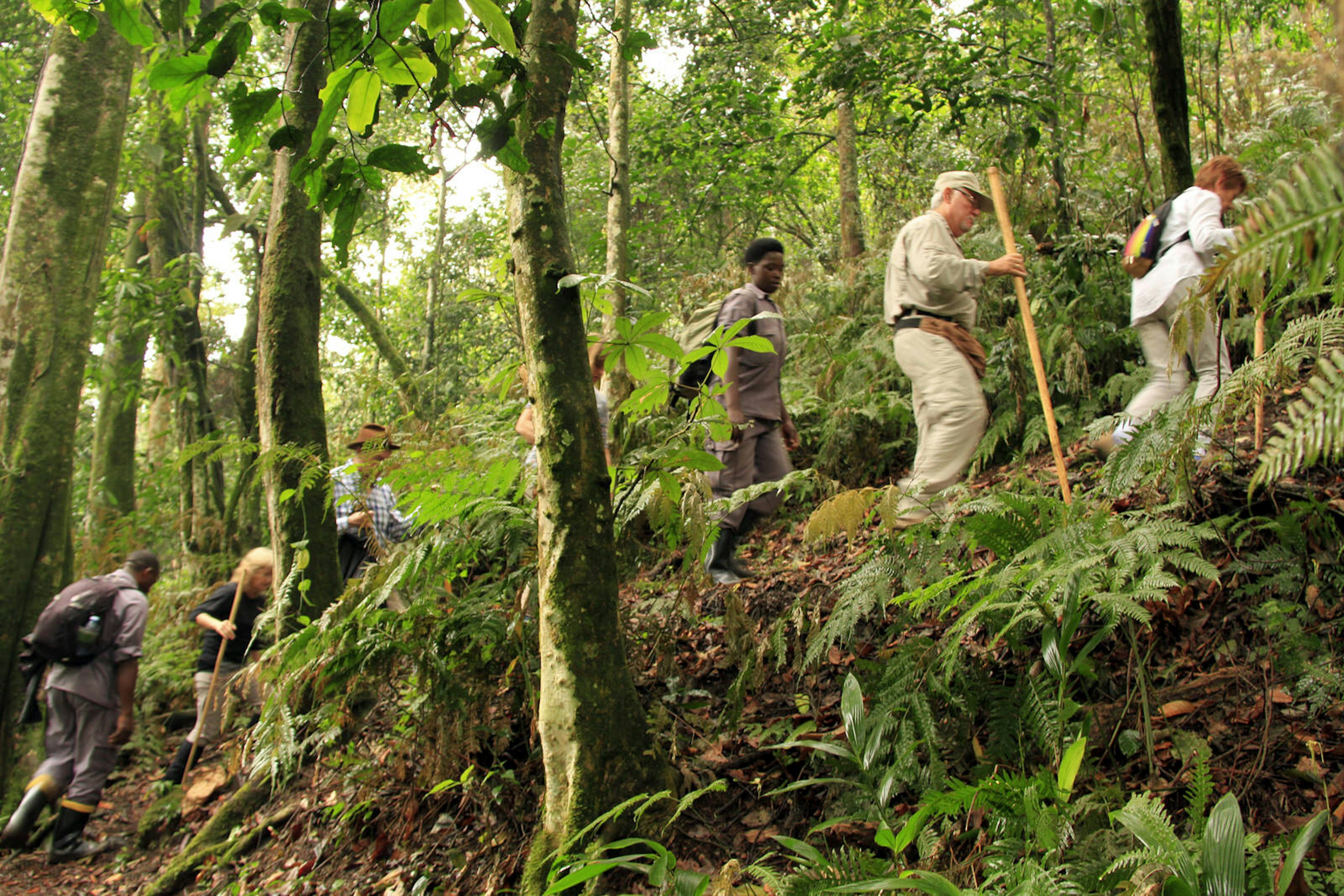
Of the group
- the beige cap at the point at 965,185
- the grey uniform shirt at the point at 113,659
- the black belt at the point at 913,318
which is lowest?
the grey uniform shirt at the point at 113,659

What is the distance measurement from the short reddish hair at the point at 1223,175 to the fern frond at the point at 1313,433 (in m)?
4.80

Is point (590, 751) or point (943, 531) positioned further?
point (943, 531)

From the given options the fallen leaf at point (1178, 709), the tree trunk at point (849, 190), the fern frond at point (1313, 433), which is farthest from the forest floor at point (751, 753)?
the tree trunk at point (849, 190)

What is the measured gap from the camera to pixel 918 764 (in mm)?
2764

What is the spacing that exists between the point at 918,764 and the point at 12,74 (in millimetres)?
13488

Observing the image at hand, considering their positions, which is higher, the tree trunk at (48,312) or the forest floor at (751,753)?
the tree trunk at (48,312)

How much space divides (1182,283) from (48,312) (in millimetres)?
8370

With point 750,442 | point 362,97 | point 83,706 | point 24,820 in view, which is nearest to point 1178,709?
point 750,442

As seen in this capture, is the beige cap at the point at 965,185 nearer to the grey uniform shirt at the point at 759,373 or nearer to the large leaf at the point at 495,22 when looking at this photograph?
the grey uniform shirt at the point at 759,373

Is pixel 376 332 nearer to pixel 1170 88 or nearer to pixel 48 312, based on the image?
pixel 48 312

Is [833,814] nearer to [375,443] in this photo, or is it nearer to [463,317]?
[375,443]

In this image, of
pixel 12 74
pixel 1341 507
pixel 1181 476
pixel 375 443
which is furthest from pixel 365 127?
pixel 12 74

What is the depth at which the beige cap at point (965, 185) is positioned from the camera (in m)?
4.90

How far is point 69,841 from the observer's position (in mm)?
5797
